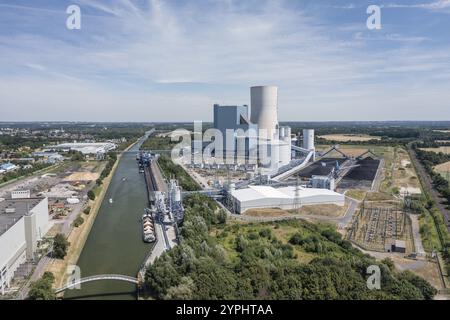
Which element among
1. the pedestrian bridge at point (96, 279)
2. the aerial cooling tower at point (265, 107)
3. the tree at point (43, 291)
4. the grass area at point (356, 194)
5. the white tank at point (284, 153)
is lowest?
the pedestrian bridge at point (96, 279)

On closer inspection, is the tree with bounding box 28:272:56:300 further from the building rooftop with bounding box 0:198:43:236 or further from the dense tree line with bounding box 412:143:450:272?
the dense tree line with bounding box 412:143:450:272

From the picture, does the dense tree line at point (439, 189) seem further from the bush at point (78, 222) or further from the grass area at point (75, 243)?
the bush at point (78, 222)

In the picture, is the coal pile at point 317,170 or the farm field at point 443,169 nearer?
the coal pile at point 317,170

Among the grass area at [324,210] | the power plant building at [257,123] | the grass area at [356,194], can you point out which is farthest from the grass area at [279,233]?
the power plant building at [257,123]

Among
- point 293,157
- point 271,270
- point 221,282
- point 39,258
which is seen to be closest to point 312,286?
point 271,270
